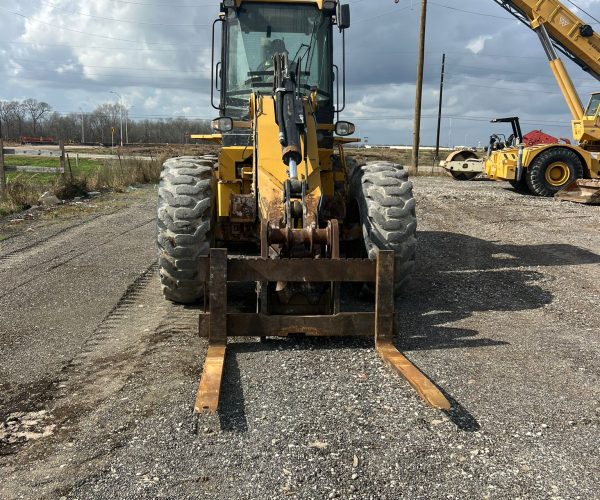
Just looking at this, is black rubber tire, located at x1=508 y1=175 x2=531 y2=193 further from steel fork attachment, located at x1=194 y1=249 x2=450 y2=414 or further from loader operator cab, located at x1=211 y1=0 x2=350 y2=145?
steel fork attachment, located at x1=194 y1=249 x2=450 y2=414

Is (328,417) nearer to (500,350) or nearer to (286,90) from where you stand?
(500,350)

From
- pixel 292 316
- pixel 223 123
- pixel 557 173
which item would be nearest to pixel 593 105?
pixel 557 173

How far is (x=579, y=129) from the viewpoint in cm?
1839

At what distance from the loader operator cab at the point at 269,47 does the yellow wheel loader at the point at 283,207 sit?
13mm

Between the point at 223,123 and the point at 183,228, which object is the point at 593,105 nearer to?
the point at 223,123

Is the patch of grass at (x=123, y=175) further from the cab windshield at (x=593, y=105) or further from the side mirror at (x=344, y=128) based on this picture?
the cab windshield at (x=593, y=105)

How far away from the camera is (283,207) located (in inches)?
211

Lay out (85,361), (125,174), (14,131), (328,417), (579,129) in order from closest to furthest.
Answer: (328,417), (85,361), (579,129), (125,174), (14,131)

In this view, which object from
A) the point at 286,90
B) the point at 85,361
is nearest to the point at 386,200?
the point at 286,90

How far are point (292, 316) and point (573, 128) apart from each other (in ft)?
56.6

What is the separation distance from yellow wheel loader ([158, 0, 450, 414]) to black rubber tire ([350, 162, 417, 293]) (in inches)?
0.4

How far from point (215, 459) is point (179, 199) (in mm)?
3000

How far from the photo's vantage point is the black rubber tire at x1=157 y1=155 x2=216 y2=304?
551 cm

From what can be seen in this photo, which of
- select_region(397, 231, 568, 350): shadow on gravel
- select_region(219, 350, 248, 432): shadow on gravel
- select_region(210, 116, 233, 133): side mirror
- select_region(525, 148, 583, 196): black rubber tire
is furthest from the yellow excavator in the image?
select_region(219, 350, 248, 432): shadow on gravel
